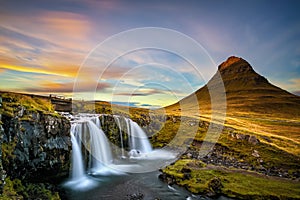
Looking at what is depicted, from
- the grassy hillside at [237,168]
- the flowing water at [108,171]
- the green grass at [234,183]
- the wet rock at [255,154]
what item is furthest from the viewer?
the wet rock at [255,154]

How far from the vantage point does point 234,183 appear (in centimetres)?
2002

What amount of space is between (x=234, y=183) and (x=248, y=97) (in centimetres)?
12945

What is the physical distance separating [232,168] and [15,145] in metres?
21.6

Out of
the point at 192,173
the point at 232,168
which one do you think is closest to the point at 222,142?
the point at 232,168

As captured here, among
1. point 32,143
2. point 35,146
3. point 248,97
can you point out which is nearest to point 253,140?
point 35,146

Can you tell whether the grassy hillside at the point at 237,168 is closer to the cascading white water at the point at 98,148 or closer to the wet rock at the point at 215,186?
the wet rock at the point at 215,186

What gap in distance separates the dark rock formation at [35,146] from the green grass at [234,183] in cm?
1045

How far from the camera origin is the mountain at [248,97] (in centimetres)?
10778

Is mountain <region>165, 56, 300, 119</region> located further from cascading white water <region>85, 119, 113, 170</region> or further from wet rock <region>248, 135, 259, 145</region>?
cascading white water <region>85, 119, 113, 170</region>

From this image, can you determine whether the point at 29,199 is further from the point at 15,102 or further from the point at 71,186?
the point at 15,102

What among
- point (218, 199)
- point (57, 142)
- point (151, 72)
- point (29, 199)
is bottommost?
point (218, 199)

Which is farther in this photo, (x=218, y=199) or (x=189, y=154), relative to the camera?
(x=189, y=154)

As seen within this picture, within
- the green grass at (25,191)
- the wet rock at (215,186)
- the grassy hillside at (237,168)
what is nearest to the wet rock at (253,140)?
the grassy hillside at (237,168)

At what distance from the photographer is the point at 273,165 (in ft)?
93.5
